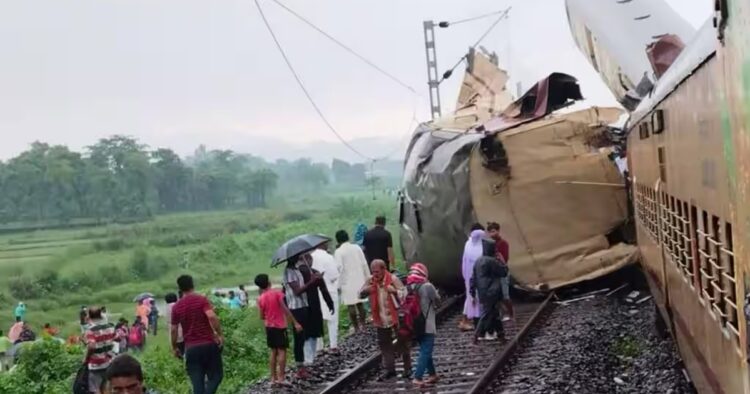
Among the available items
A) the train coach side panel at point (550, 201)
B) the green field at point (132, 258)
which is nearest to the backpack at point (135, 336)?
the green field at point (132, 258)

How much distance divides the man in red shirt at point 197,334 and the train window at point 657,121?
176 inches

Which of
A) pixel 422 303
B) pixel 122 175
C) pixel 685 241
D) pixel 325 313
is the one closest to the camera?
pixel 685 241

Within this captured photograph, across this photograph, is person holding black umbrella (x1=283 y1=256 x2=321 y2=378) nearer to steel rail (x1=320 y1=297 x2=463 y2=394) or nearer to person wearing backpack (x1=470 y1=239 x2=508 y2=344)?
steel rail (x1=320 y1=297 x2=463 y2=394)

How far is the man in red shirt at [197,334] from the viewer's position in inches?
371

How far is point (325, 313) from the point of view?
13797 mm

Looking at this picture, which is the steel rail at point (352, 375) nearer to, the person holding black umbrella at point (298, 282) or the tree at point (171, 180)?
the person holding black umbrella at point (298, 282)

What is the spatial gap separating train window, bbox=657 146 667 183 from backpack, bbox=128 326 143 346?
47.4ft

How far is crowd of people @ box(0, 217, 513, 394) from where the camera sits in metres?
9.45

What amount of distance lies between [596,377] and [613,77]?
32.8ft

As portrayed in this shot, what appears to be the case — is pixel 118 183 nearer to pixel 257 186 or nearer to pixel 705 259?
pixel 257 186

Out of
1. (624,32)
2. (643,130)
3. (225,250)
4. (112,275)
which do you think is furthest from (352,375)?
(225,250)

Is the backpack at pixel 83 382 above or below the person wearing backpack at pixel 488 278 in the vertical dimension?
below

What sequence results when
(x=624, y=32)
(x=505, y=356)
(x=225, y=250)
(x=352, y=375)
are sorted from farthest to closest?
1. (x=225, y=250)
2. (x=624, y=32)
3. (x=505, y=356)
4. (x=352, y=375)

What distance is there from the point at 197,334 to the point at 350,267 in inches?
207
